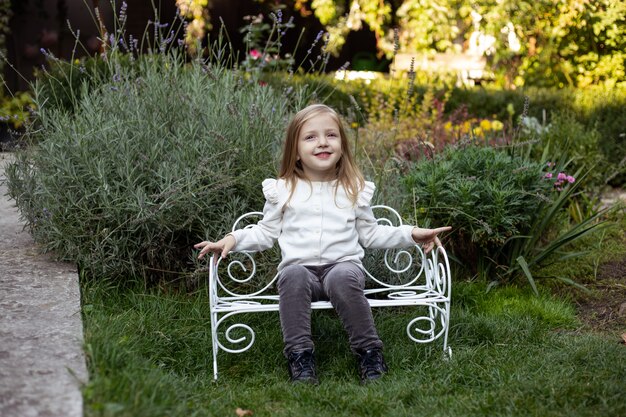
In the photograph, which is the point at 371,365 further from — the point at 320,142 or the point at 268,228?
the point at 320,142

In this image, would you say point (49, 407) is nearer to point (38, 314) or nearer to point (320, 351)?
point (38, 314)

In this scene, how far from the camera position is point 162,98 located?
4.34m

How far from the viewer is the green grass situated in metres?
2.90

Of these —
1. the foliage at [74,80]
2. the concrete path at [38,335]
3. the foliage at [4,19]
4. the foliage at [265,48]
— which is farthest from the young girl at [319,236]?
the foliage at [4,19]

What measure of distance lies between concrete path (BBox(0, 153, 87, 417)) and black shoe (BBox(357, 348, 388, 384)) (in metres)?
1.10

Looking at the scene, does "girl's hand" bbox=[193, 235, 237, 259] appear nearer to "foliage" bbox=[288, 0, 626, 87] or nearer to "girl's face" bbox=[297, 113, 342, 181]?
"girl's face" bbox=[297, 113, 342, 181]

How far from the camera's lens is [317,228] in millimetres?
3574

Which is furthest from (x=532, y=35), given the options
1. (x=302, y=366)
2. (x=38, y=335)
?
(x=38, y=335)

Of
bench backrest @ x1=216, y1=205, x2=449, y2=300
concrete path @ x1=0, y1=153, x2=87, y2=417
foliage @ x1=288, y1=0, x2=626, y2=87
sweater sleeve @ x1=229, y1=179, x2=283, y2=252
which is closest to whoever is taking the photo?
concrete path @ x1=0, y1=153, x2=87, y2=417

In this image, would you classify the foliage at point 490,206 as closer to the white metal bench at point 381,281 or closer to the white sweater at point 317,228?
the white metal bench at point 381,281

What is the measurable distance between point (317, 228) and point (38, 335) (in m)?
1.19

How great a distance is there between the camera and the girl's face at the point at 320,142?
3.57m

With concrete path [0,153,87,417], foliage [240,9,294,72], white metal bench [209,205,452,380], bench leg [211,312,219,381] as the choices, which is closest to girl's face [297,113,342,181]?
white metal bench [209,205,452,380]

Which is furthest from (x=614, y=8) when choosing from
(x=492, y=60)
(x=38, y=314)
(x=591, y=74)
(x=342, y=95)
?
(x=38, y=314)
